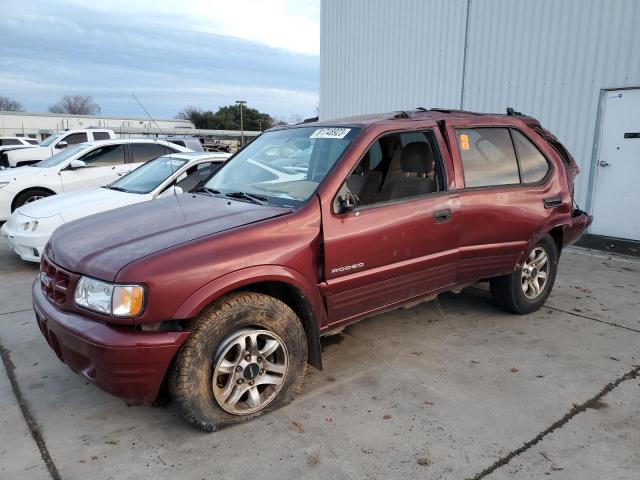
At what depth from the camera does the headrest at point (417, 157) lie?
3.93 meters

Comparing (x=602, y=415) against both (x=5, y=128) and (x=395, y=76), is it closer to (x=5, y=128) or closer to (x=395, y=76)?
(x=395, y=76)

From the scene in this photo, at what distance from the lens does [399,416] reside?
10.00 feet

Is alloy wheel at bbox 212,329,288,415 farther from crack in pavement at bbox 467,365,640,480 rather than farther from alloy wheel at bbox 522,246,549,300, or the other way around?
alloy wheel at bbox 522,246,549,300

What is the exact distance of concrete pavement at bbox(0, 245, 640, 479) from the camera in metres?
2.60

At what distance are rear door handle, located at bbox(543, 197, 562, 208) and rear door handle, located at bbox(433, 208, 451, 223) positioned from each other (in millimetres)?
1268

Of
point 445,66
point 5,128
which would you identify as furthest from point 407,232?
Result: point 5,128

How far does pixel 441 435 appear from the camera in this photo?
2857mm

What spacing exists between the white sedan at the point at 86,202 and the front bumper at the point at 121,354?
3.07 metres

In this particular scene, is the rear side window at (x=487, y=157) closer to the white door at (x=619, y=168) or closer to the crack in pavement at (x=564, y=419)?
the crack in pavement at (x=564, y=419)

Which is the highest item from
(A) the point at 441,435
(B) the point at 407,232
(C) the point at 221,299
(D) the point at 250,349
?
(B) the point at 407,232

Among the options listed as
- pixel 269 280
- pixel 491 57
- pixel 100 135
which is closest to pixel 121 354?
pixel 269 280

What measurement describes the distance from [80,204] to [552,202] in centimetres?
531

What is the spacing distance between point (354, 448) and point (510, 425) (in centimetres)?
96

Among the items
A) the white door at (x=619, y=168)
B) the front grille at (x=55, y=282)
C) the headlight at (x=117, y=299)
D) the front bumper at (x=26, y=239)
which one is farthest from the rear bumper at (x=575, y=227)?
the front bumper at (x=26, y=239)
